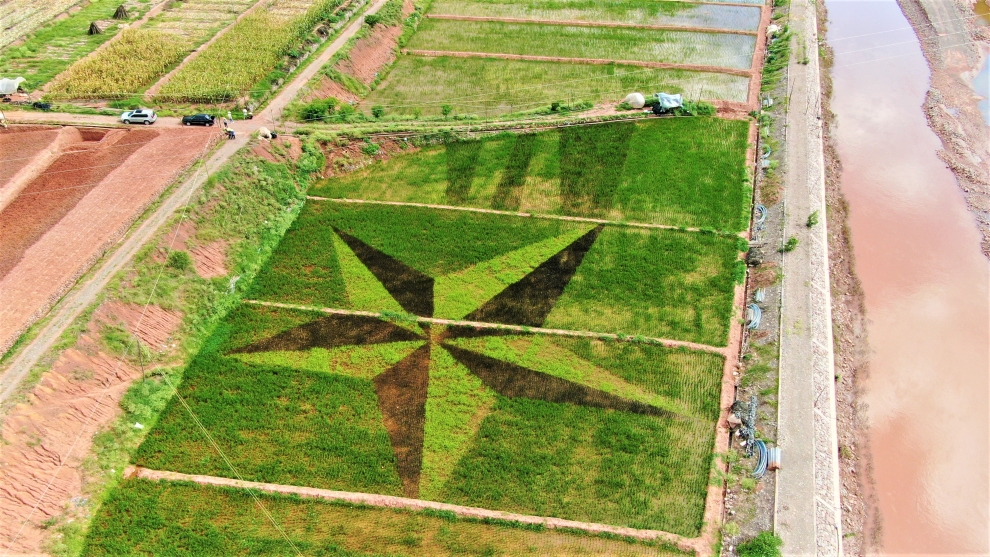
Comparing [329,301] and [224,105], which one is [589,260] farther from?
[224,105]

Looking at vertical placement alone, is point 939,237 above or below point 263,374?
above

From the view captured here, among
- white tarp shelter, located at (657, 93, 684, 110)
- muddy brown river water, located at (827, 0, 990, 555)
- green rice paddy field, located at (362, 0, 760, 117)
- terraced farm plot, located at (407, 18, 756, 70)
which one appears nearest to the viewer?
muddy brown river water, located at (827, 0, 990, 555)

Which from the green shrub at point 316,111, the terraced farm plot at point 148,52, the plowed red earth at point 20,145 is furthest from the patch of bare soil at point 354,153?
the plowed red earth at point 20,145

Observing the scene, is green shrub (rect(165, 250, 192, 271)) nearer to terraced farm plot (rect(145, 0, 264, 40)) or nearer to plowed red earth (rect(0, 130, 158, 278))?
plowed red earth (rect(0, 130, 158, 278))

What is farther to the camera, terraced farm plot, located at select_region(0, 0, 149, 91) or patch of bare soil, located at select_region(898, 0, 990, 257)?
terraced farm plot, located at select_region(0, 0, 149, 91)

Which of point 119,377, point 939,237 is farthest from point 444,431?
point 939,237

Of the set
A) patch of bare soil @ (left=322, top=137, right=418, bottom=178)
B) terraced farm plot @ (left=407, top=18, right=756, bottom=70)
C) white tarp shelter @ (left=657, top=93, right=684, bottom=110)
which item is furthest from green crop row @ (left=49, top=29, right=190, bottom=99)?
white tarp shelter @ (left=657, top=93, right=684, bottom=110)

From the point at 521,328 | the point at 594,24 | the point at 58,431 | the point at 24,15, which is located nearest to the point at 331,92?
the point at 594,24

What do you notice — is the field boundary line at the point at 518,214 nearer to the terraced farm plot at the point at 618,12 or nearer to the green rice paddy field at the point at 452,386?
the green rice paddy field at the point at 452,386
